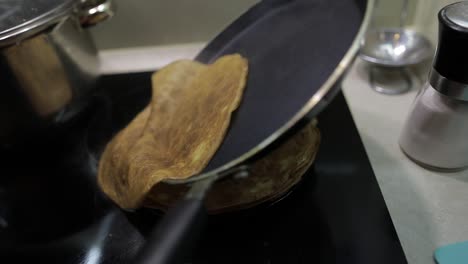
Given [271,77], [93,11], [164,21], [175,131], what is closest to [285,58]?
[271,77]

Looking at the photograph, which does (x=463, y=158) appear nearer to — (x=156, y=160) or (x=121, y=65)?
(x=156, y=160)

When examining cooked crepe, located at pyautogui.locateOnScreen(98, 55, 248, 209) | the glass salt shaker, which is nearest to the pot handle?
cooked crepe, located at pyautogui.locateOnScreen(98, 55, 248, 209)

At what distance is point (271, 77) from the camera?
604mm

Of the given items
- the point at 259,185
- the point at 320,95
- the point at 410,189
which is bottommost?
the point at 410,189

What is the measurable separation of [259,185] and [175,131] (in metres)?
0.16

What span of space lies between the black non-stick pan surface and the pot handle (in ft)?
0.73

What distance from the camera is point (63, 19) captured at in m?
0.57

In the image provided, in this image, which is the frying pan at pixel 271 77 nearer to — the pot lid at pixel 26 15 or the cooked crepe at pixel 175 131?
the cooked crepe at pixel 175 131

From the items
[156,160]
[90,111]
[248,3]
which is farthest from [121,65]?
[156,160]

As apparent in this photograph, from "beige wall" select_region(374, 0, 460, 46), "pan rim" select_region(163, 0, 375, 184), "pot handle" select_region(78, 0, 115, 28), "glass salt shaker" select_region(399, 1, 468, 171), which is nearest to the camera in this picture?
"pan rim" select_region(163, 0, 375, 184)

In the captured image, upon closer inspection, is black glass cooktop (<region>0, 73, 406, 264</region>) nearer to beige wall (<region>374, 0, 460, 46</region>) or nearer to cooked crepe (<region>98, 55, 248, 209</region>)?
cooked crepe (<region>98, 55, 248, 209</region>)

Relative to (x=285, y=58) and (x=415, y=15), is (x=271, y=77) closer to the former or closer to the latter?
(x=285, y=58)

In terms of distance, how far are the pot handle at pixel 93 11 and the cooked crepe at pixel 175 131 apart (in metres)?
0.13

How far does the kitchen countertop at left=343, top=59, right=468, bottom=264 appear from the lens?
0.53 m
